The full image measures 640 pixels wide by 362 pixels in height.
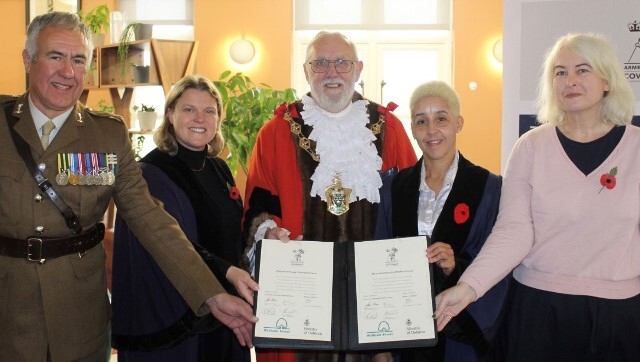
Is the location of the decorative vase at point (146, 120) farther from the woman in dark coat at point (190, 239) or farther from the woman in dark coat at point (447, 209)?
the woman in dark coat at point (447, 209)

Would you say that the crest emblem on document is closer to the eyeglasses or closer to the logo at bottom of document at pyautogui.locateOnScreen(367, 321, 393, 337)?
the eyeglasses

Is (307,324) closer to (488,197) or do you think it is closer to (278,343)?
(278,343)

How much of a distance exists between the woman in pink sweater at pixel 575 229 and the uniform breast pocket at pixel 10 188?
4.57 feet

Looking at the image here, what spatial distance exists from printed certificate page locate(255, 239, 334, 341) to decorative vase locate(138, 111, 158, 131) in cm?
429

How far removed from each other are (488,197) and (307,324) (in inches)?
33.1

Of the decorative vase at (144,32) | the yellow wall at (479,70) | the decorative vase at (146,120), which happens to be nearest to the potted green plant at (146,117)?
the decorative vase at (146,120)

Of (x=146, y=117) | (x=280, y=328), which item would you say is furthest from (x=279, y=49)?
(x=280, y=328)

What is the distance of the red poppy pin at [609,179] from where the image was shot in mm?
2125

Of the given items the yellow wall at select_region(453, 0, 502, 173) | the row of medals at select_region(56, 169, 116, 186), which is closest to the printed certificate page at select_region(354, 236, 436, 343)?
the row of medals at select_region(56, 169, 116, 186)

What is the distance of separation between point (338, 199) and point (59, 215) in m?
1.17

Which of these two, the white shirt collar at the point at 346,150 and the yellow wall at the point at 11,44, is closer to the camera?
the white shirt collar at the point at 346,150

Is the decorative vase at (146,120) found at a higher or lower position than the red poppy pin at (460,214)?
higher

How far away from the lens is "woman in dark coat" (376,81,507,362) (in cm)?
223

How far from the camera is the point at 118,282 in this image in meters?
2.68
